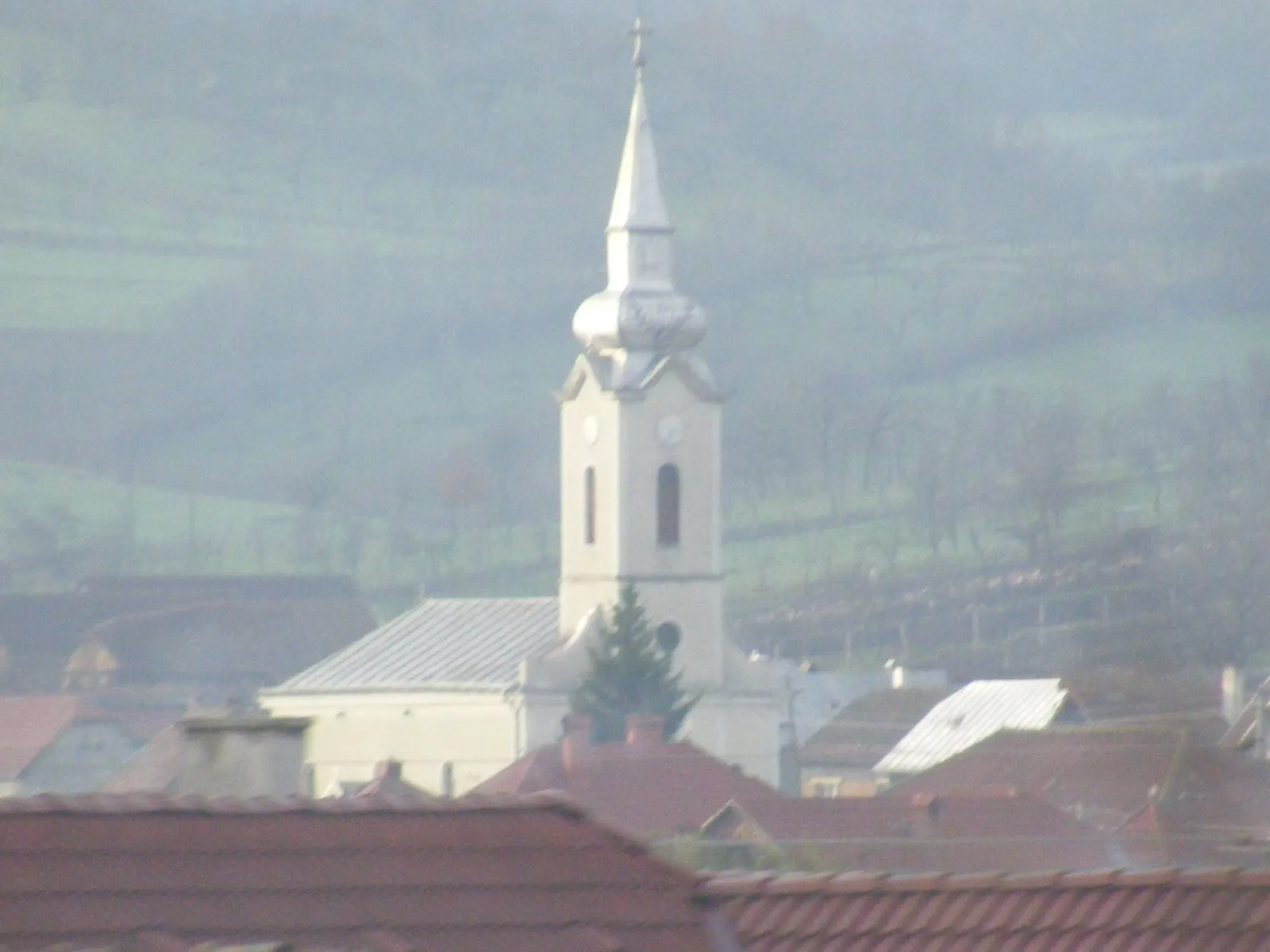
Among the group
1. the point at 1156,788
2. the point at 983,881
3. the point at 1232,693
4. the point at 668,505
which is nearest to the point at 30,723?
the point at 668,505

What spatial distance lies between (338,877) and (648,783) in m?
31.9

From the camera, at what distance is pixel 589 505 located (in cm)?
6900

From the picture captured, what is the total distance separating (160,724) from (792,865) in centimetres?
4092

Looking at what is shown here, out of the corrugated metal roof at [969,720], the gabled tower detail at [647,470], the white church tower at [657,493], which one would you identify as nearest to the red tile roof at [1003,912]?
the corrugated metal roof at [969,720]

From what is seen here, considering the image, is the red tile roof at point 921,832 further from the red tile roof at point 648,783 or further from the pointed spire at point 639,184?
the pointed spire at point 639,184

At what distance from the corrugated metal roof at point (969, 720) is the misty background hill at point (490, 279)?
4.36 m

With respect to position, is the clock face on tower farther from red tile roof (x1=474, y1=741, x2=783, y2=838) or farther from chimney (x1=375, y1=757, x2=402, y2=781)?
red tile roof (x1=474, y1=741, x2=783, y2=838)

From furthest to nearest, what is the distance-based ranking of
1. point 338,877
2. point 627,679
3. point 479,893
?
1. point 627,679
2. point 479,893
3. point 338,877

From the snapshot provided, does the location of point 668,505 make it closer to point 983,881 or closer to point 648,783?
point 648,783

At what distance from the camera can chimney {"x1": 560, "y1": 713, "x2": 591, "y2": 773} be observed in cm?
4884

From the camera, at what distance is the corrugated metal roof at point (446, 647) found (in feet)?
230

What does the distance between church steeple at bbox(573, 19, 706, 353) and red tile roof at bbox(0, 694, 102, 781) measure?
10967mm

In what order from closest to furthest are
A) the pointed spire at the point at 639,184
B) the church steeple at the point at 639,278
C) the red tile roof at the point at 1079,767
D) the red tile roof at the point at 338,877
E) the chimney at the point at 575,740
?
the red tile roof at the point at 338,877, the red tile roof at the point at 1079,767, the chimney at the point at 575,740, the church steeple at the point at 639,278, the pointed spire at the point at 639,184

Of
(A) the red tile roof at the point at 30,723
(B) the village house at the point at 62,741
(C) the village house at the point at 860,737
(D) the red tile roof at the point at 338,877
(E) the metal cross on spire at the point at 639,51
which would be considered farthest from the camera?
(E) the metal cross on spire at the point at 639,51
